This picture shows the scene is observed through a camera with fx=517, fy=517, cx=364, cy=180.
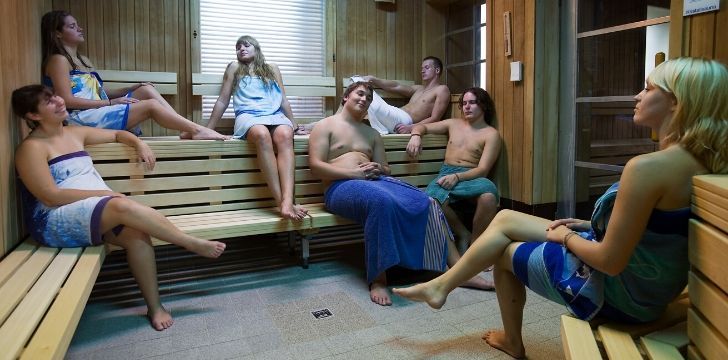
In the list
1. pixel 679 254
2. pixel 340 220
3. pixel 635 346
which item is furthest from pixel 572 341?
pixel 340 220

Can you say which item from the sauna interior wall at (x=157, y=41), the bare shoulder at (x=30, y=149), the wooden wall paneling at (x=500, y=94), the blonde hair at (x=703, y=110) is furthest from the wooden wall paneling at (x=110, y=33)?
the blonde hair at (x=703, y=110)

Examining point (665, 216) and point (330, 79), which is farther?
point (330, 79)

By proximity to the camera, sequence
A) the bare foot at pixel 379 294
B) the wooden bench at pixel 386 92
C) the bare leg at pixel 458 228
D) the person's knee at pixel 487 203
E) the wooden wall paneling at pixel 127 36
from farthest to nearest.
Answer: the wooden bench at pixel 386 92 → the wooden wall paneling at pixel 127 36 → the bare leg at pixel 458 228 → the person's knee at pixel 487 203 → the bare foot at pixel 379 294

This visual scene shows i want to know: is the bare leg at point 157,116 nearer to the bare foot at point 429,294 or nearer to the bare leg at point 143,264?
the bare leg at point 143,264

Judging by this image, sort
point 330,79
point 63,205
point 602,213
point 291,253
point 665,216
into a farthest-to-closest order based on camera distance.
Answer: point 330,79
point 291,253
point 63,205
point 602,213
point 665,216

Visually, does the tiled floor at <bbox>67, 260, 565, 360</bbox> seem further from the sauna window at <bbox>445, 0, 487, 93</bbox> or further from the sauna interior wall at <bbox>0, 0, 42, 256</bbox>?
the sauna window at <bbox>445, 0, 487, 93</bbox>

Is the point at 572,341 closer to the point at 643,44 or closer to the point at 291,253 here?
the point at 643,44

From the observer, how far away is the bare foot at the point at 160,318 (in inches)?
94.2

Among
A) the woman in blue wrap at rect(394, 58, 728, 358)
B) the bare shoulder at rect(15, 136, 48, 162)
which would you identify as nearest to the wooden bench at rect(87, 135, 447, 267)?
the bare shoulder at rect(15, 136, 48, 162)

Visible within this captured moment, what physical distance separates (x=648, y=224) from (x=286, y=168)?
2219 mm

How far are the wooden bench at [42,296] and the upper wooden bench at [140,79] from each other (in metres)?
1.79

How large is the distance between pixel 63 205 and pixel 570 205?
9.49 feet

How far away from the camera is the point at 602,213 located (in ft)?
5.12

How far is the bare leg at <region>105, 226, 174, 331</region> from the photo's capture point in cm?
244
